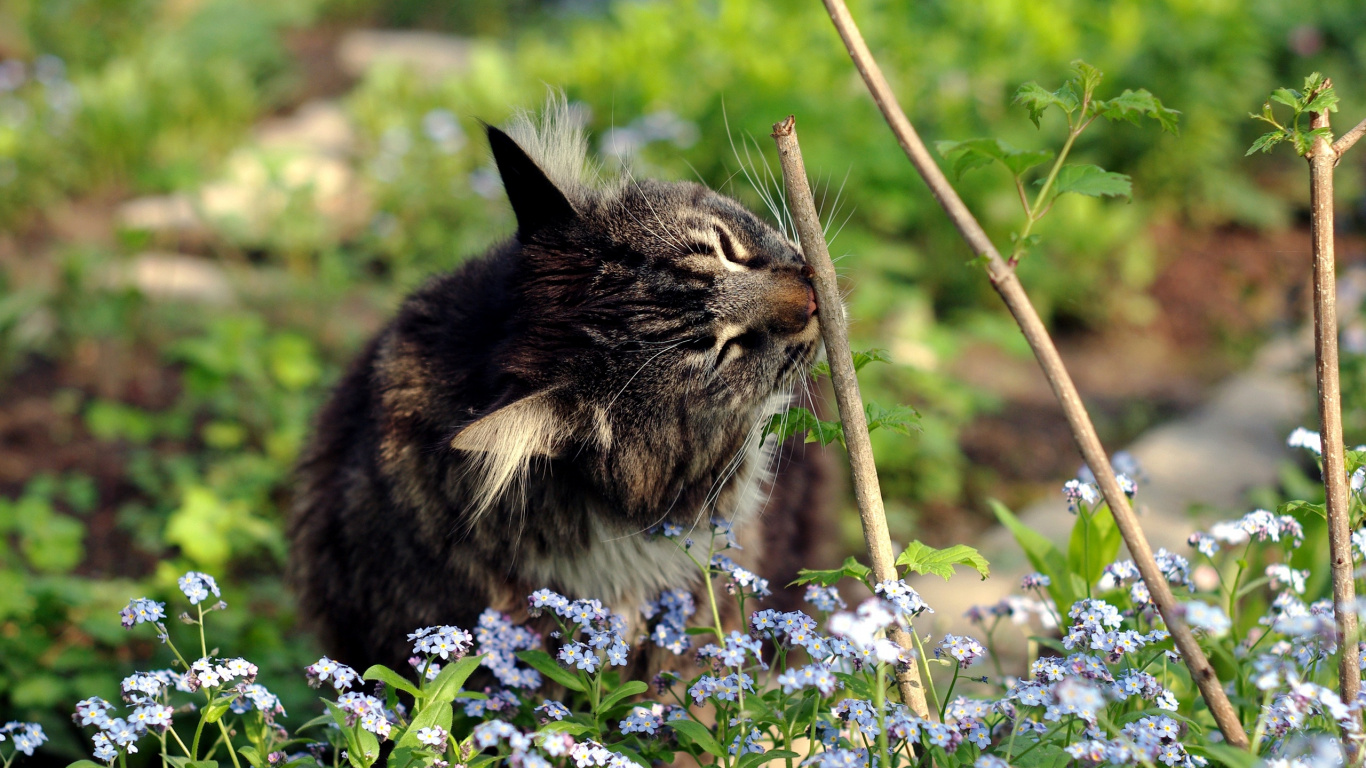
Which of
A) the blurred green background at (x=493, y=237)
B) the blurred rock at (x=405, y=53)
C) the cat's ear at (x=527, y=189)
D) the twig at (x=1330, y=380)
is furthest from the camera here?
the blurred rock at (x=405, y=53)

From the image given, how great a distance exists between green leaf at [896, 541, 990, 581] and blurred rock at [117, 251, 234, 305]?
153 inches

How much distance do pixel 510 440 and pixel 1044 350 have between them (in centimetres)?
86

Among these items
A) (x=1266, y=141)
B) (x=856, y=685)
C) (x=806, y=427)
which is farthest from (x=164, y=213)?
(x=1266, y=141)

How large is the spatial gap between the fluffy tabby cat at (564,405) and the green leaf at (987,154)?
14.8 inches

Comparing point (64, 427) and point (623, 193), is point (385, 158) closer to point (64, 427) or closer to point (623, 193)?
point (64, 427)

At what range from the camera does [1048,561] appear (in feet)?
6.91

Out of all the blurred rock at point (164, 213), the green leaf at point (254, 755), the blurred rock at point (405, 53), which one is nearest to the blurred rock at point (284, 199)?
the blurred rock at point (164, 213)

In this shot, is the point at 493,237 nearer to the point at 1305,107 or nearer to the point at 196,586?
the point at 196,586

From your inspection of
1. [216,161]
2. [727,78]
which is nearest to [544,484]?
[727,78]

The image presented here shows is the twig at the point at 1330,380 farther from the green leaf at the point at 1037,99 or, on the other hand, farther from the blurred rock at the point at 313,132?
the blurred rock at the point at 313,132

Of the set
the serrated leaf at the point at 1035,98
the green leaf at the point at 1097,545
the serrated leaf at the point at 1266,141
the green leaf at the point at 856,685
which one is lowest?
the green leaf at the point at 856,685

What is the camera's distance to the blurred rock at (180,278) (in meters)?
4.57

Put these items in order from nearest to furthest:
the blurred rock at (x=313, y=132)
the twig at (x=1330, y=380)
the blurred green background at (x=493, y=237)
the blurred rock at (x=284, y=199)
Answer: the twig at (x=1330, y=380) → the blurred green background at (x=493, y=237) → the blurred rock at (x=284, y=199) → the blurred rock at (x=313, y=132)

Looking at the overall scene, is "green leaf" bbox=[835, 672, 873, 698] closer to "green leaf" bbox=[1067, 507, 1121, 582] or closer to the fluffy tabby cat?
the fluffy tabby cat
